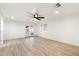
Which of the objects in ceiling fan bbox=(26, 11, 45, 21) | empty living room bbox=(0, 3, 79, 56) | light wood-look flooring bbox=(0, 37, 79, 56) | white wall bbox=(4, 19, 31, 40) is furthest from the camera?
white wall bbox=(4, 19, 31, 40)

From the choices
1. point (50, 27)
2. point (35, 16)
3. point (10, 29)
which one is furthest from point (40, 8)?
point (10, 29)

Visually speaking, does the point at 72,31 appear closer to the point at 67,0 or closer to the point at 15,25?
the point at 67,0

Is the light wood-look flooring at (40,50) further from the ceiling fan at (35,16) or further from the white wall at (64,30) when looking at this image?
the ceiling fan at (35,16)

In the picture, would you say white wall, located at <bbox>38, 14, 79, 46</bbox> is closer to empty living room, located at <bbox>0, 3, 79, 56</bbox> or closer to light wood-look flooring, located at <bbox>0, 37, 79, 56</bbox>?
empty living room, located at <bbox>0, 3, 79, 56</bbox>

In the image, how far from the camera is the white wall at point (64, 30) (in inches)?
217

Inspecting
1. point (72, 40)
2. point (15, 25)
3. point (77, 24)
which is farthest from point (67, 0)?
point (15, 25)

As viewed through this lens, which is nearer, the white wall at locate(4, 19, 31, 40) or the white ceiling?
the white ceiling

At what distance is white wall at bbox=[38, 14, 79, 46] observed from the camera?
18.1 feet

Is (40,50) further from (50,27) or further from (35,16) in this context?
(35,16)

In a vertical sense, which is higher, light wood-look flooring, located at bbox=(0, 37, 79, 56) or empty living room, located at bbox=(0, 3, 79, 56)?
empty living room, located at bbox=(0, 3, 79, 56)

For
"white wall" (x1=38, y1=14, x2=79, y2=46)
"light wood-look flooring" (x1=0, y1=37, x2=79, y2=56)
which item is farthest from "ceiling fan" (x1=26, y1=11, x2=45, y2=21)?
"light wood-look flooring" (x1=0, y1=37, x2=79, y2=56)

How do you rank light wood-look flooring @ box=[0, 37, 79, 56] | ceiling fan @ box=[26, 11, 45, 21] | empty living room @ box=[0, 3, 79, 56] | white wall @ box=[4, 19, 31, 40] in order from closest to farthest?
light wood-look flooring @ box=[0, 37, 79, 56], empty living room @ box=[0, 3, 79, 56], ceiling fan @ box=[26, 11, 45, 21], white wall @ box=[4, 19, 31, 40]

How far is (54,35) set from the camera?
6000 millimetres

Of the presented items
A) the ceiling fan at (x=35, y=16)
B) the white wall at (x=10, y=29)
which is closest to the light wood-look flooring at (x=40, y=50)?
the ceiling fan at (x=35, y=16)
